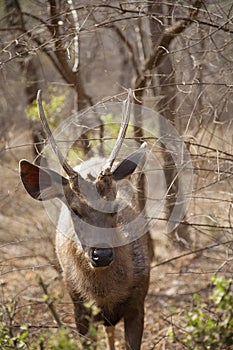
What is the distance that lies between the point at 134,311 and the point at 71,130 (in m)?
3.03

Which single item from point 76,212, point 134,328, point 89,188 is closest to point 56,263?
point 134,328

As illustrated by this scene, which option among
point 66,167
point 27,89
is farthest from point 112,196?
point 27,89

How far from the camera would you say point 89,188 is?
543 centimetres

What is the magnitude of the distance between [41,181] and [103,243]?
0.92 metres

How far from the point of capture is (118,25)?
30.1ft

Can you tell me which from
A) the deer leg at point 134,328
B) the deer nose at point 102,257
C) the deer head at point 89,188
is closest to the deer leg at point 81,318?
the deer leg at point 134,328

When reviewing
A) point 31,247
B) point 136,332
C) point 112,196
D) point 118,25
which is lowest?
point 136,332

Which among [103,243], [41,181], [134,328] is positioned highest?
[41,181]

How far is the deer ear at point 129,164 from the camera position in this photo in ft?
18.9

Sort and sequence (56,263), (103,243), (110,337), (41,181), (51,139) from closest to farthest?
(103,243)
(51,139)
(41,181)
(110,337)
(56,263)

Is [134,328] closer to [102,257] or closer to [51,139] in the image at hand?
[102,257]

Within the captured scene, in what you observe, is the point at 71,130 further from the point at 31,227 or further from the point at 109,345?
the point at 109,345

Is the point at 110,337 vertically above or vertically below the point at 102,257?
below

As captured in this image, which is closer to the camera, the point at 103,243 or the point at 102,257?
the point at 102,257
